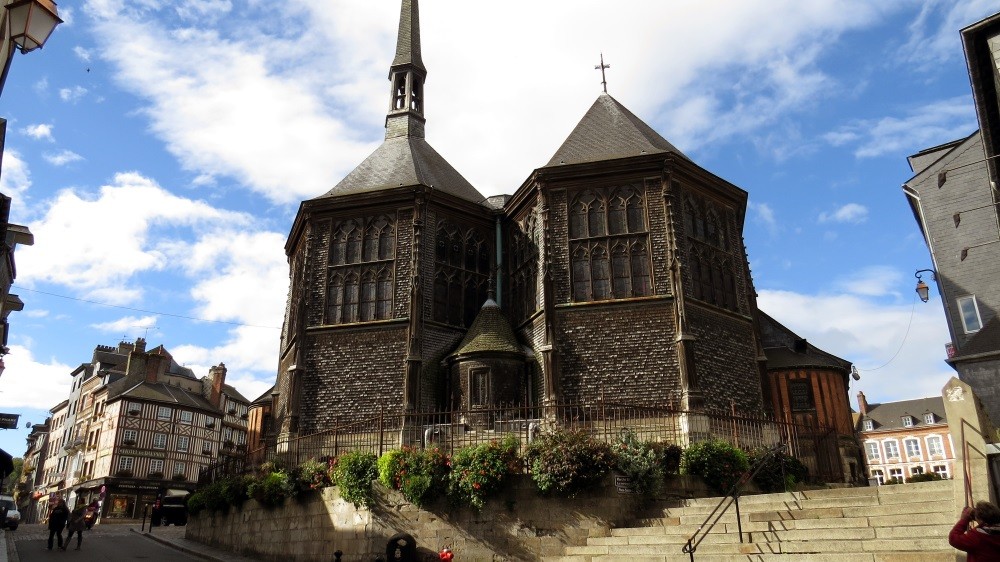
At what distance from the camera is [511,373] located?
19797 millimetres

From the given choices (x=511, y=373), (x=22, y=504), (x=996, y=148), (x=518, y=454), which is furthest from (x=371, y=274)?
(x=22, y=504)

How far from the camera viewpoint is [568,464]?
12.6 metres

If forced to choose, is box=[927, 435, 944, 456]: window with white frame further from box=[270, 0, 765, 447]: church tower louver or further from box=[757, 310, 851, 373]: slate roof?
box=[270, 0, 765, 447]: church tower louver

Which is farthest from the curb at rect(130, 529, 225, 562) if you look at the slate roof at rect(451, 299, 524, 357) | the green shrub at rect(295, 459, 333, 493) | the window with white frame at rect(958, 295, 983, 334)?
the window with white frame at rect(958, 295, 983, 334)

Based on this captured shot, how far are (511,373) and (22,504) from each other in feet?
218

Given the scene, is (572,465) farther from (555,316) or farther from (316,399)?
(316,399)

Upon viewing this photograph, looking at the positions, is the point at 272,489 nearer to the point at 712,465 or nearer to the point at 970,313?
the point at 712,465

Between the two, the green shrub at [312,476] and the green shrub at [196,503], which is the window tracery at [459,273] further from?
the green shrub at [196,503]

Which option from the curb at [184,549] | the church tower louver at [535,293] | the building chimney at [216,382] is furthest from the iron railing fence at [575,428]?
the building chimney at [216,382]

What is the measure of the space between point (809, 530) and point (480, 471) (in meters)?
5.53

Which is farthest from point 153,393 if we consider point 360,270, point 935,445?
point 935,445

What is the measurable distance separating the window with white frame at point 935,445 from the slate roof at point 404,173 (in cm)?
5127

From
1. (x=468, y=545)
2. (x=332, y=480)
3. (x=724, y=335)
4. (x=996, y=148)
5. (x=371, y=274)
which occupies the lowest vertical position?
(x=468, y=545)

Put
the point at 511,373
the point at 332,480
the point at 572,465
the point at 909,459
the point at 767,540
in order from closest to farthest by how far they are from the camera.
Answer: the point at 767,540
the point at 572,465
the point at 332,480
the point at 511,373
the point at 909,459
